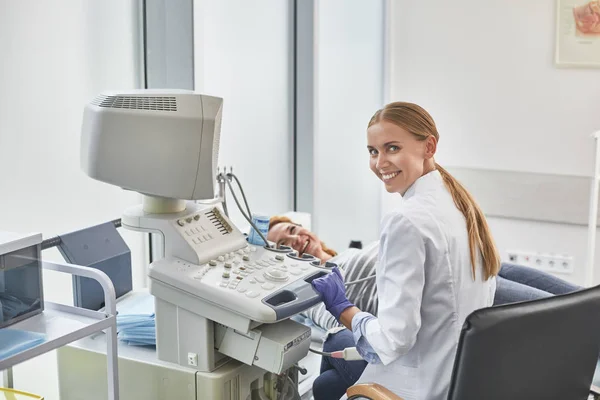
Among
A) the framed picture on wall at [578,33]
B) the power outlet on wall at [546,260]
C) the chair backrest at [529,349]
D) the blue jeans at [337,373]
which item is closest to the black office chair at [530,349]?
the chair backrest at [529,349]

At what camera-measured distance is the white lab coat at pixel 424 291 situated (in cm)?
Result: 169

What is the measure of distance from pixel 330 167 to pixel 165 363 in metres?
1.98

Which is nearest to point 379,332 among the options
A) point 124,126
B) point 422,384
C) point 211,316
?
point 422,384

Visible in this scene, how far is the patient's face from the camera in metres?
2.76

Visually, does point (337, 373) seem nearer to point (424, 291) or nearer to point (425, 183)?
point (424, 291)

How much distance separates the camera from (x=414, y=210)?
5.67 feet

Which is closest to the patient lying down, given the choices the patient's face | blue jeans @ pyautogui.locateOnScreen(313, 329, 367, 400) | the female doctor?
the patient's face

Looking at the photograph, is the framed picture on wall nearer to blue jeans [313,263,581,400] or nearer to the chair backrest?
blue jeans [313,263,581,400]

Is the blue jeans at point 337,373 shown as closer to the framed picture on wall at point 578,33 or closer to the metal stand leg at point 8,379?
the metal stand leg at point 8,379

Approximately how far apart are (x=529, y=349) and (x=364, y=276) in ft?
3.80

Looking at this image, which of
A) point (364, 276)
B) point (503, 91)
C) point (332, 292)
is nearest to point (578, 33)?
point (503, 91)

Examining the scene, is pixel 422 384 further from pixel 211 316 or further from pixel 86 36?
pixel 86 36

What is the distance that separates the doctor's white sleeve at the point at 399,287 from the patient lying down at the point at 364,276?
2.82ft

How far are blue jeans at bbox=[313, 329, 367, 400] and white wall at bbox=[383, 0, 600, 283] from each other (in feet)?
5.89
